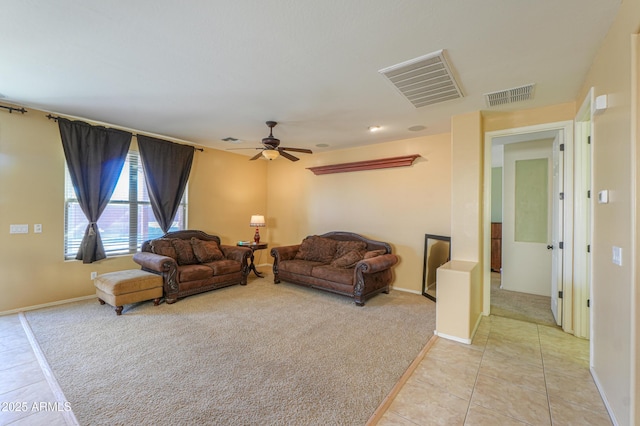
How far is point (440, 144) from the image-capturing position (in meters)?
4.50

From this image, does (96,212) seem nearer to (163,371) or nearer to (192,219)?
(192,219)

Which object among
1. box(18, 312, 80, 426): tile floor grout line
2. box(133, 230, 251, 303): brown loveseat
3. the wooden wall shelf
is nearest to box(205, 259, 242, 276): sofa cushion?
Answer: box(133, 230, 251, 303): brown loveseat

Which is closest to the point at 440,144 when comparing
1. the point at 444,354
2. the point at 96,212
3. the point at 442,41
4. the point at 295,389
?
the point at 442,41

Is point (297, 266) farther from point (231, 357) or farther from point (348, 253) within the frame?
point (231, 357)

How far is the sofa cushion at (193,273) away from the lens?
4094mm

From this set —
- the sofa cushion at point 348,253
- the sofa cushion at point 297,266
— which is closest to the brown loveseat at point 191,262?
the sofa cushion at point 297,266

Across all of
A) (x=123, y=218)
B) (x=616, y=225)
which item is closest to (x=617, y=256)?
(x=616, y=225)

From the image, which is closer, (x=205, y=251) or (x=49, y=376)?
(x=49, y=376)

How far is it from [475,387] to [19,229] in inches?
218

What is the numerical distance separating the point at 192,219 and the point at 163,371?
11.5 feet

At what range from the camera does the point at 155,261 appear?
396 cm

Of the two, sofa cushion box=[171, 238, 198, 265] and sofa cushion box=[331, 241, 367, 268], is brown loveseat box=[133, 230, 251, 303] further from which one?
sofa cushion box=[331, 241, 367, 268]

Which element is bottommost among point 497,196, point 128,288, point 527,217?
point 128,288

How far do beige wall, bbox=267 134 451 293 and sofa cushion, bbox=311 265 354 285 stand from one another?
1.22 metres
